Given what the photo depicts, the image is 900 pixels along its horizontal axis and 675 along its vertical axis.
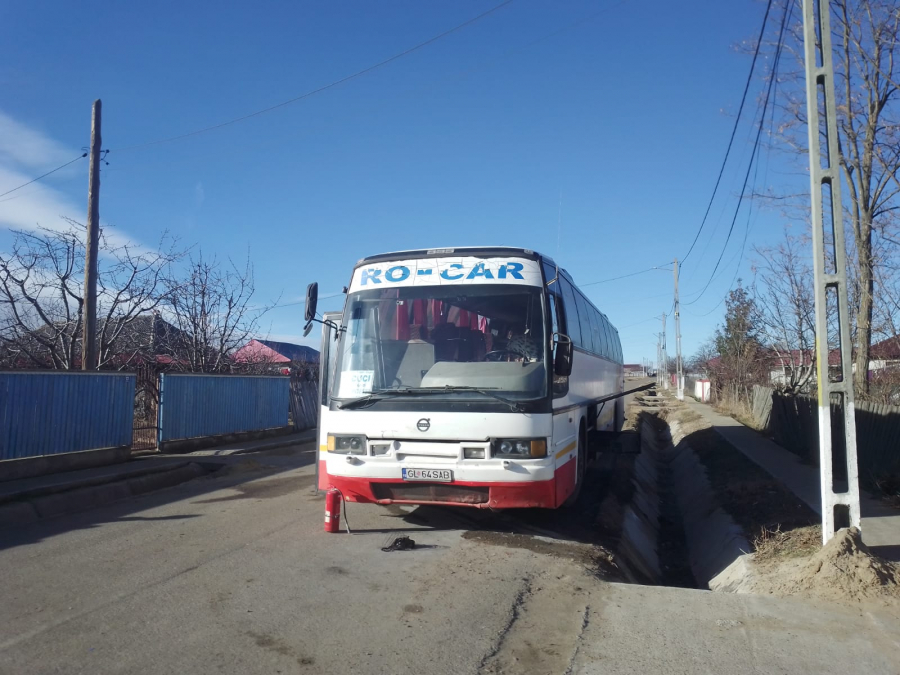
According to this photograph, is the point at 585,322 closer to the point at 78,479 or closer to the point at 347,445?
the point at 347,445

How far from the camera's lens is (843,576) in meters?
5.63

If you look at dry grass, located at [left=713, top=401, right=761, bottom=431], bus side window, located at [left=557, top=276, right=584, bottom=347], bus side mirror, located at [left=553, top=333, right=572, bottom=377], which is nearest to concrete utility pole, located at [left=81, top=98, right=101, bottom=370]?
bus side window, located at [left=557, top=276, right=584, bottom=347]

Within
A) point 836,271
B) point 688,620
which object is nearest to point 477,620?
point 688,620

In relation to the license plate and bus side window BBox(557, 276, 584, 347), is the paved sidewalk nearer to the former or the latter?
bus side window BBox(557, 276, 584, 347)

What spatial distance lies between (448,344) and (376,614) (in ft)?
10.0

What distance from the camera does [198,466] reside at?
13.7 meters

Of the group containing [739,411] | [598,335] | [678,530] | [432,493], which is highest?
[598,335]

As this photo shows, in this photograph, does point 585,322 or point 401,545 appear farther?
point 585,322

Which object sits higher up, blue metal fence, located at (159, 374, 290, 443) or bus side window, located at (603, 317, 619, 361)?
bus side window, located at (603, 317, 619, 361)

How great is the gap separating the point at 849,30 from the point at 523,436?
15037mm

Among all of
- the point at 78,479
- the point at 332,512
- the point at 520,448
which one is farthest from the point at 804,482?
the point at 78,479

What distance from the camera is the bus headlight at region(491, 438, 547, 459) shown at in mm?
6723

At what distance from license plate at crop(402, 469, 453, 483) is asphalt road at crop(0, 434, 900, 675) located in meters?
0.73

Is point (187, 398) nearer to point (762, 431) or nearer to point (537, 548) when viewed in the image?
point (537, 548)
